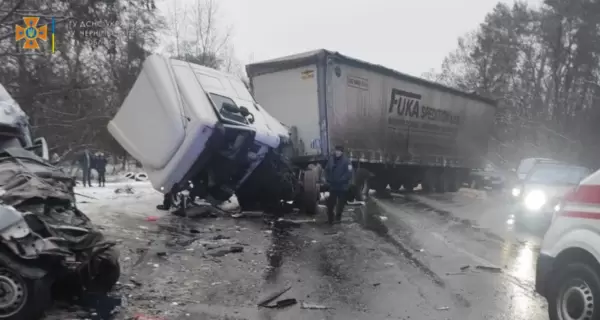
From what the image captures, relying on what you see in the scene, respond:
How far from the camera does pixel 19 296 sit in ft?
12.8

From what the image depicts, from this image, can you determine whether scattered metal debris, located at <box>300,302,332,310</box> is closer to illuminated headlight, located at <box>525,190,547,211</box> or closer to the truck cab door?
the truck cab door

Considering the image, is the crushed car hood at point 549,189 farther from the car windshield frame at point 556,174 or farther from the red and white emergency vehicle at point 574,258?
the red and white emergency vehicle at point 574,258

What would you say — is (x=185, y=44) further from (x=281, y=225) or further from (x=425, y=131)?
(x=281, y=225)

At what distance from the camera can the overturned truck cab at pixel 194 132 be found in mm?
9023

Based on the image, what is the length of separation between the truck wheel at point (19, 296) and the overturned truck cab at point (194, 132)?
201 inches

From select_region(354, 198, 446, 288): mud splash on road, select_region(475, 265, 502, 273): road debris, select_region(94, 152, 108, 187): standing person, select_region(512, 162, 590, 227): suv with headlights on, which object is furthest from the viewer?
select_region(94, 152, 108, 187): standing person

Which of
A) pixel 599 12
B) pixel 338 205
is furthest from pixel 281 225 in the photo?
pixel 599 12

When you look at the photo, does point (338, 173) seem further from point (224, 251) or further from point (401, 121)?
point (401, 121)

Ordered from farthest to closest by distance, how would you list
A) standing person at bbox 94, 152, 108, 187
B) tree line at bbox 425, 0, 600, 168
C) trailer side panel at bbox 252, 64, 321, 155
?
1. tree line at bbox 425, 0, 600, 168
2. standing person at bbox 94, 152, 108, 187
3. trailer side panel at bbox 252, 64, 321, 155

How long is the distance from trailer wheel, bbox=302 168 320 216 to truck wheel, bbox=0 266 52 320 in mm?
7941

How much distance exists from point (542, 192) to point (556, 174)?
1.71 metres

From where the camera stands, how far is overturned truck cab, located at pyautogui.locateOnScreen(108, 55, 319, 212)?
355 inches

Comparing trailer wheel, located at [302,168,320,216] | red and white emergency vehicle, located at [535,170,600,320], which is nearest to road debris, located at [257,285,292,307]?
red and white emergency vehicle, located at [535,170,600,320]

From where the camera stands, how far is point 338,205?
10633mm
